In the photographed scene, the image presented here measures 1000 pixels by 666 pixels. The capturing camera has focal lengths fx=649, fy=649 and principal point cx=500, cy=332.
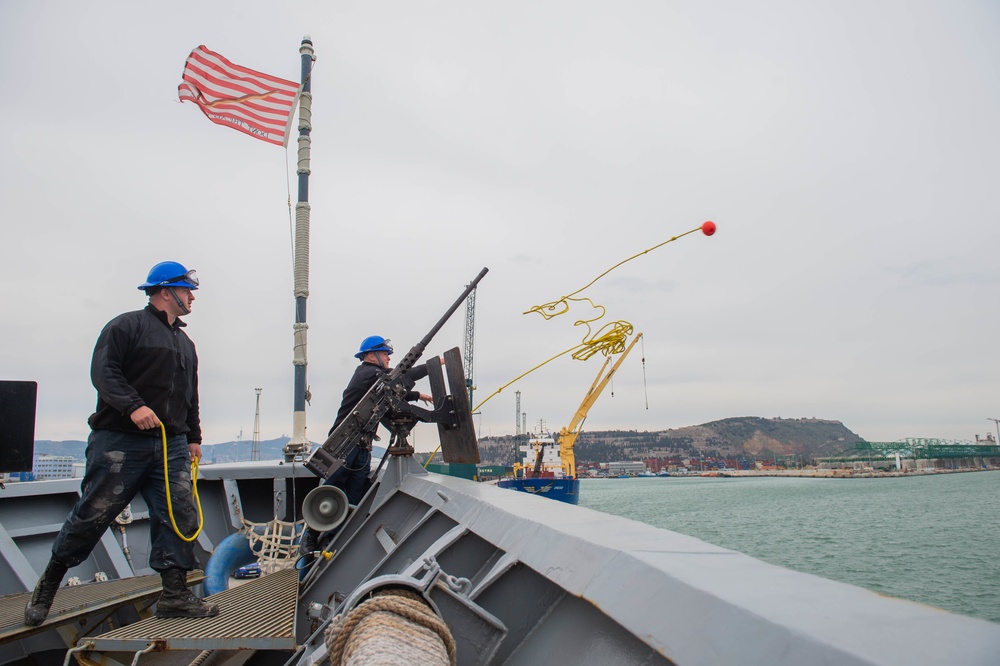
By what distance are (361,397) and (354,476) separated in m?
0.67

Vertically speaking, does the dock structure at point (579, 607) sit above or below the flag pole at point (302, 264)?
below

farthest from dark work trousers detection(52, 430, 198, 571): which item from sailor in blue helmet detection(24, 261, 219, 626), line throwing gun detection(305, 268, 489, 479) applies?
line throwing gun detection(305, 268, 489, 479)

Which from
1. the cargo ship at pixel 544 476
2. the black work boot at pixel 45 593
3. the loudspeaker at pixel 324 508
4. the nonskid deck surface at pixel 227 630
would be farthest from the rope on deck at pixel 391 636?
the cargo ship at pixel 544 476

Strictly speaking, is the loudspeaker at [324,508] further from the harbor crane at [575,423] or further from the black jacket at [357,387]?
the harbor crane at [575,423]

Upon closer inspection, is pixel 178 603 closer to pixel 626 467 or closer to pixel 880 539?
pixel 880 539

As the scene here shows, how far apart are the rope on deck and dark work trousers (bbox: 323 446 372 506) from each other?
3.08m

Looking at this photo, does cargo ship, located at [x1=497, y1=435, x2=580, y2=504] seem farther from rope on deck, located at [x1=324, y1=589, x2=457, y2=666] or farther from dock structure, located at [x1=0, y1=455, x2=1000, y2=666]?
rope on deck, located at [x1=324, y1=589, x2=457, y2=666]

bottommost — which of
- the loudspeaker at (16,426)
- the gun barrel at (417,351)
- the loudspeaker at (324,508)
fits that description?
the loudspeaker at (324,508)

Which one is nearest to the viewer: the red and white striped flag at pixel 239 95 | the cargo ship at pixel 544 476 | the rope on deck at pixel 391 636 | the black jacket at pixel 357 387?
the rope on deck at pixel 391 636

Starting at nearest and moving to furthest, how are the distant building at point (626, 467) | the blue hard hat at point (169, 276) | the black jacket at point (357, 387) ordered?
the blue hard hat at point (169, 276) < the black jacket at point (357, 387) < the distant building at point (626, 467)

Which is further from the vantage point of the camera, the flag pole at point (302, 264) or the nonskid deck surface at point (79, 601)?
the flag pole at point (302, 264)

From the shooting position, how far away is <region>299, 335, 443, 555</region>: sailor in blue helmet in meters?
4.13

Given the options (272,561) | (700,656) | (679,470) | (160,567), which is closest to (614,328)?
(272,561)

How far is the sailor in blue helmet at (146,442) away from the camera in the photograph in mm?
2641
